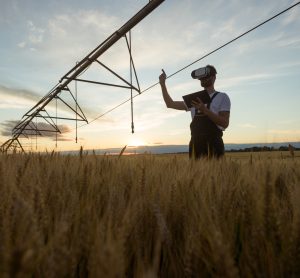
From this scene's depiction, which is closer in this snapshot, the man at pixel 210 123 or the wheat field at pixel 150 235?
the wheat field at pixel 150 235

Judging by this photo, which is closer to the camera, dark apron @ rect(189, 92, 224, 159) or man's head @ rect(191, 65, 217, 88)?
man's head @ rect(191, 65, 217, 88)

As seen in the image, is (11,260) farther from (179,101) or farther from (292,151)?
(179,101)

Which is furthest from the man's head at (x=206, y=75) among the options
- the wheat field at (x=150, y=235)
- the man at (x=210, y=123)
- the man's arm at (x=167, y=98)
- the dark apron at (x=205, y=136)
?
the wheat field at (x=150, y=235)

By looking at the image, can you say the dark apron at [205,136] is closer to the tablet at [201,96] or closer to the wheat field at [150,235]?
the tablet at [201,96]

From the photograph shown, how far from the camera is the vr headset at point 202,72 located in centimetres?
463

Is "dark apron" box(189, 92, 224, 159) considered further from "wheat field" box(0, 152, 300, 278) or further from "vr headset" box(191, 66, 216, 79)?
"wheat field" box(0, 152, 300, 278)

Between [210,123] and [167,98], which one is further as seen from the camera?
[167,98]

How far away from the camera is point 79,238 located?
0.70 m

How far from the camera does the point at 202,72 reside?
15.2 feet

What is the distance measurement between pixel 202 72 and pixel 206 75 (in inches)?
2.9

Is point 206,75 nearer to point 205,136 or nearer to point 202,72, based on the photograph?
point 202,72

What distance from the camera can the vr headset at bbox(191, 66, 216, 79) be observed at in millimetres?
4627

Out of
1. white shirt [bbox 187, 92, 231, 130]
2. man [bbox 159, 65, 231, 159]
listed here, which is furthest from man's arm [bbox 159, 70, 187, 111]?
white shirt [bbox 187, 92, 231, 130]

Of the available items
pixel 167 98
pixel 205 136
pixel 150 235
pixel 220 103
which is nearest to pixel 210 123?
pixel 205 136
